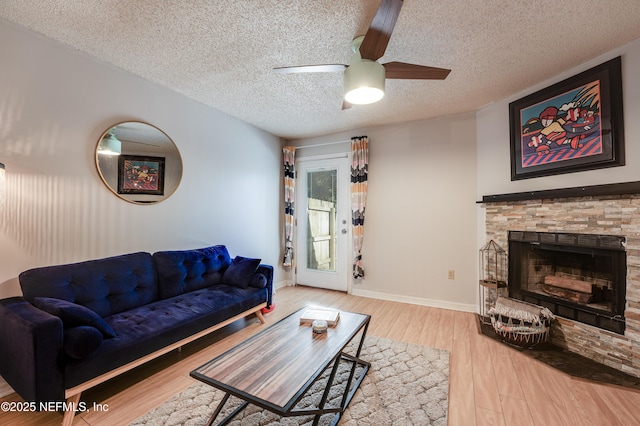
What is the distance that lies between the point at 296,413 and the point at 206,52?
2565 millimetres

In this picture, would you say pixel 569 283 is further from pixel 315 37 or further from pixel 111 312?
pixel 111 312

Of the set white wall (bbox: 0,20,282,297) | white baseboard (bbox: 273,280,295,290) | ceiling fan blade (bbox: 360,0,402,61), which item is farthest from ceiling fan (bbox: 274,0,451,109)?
white baseboard (bbox: 273,280,295,290)

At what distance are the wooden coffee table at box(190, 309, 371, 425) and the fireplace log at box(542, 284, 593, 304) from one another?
201 cm

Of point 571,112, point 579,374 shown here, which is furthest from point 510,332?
point 571,112

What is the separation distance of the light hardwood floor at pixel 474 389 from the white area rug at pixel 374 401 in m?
0.09

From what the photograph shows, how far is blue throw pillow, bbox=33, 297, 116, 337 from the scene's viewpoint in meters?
1.58

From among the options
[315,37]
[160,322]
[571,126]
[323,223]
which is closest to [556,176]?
[571,126]

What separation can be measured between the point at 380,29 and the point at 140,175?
247cm

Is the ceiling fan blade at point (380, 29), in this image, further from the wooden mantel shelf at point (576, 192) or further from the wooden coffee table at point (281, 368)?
the wooden mantel shelf at point (576, 192)

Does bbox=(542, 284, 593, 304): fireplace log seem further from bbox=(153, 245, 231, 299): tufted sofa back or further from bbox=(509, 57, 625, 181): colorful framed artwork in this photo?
bbox=(153, 245, 231, 299): tufted sofa back

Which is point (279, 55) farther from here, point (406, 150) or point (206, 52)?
point (406, 150)

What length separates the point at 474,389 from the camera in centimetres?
189

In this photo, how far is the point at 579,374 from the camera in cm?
202

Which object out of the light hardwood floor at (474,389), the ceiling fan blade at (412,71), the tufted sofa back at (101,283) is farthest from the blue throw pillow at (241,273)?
the ceiling fan blade at (412,71)
